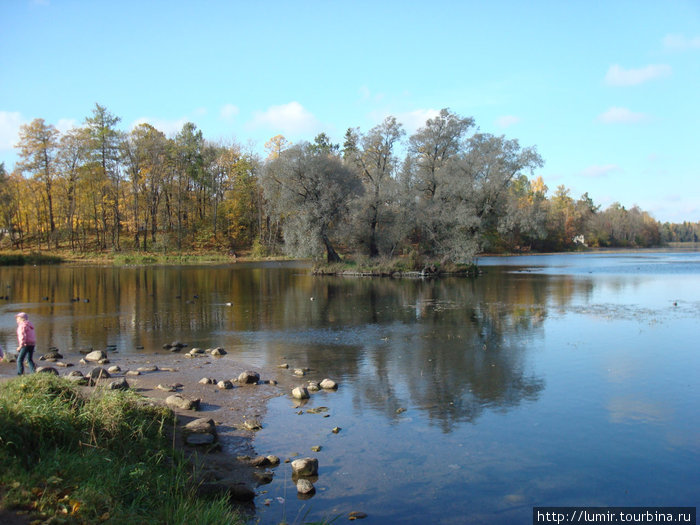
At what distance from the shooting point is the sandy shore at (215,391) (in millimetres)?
8578

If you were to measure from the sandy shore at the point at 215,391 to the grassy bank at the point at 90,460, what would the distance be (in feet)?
2.43

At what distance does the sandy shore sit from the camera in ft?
28.1

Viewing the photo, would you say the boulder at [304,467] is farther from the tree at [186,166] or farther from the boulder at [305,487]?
the tree at [186,166]

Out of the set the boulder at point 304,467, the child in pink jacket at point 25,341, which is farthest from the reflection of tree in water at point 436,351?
the child in pink jacket at point 25,341

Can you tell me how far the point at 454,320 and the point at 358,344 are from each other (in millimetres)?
6822

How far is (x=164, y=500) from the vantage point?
675cm

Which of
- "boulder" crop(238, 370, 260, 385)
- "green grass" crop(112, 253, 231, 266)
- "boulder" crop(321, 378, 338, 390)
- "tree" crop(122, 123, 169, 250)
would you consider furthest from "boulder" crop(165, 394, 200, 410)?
"tree" crop(122, 123, 169, 250)

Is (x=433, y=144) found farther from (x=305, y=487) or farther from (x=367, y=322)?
(x=305, y=487)

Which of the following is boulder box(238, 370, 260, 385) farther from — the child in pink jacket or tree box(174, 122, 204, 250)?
tree box(174, 122, 204, 250)

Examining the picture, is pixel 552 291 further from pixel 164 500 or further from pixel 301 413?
pixel 164 500

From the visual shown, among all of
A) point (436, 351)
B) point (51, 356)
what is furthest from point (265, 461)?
point (51, 356)

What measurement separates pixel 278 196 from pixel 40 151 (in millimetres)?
38000

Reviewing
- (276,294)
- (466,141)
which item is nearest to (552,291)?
(276,294)

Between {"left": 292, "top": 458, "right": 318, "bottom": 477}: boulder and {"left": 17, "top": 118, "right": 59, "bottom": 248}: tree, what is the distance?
236 ft
